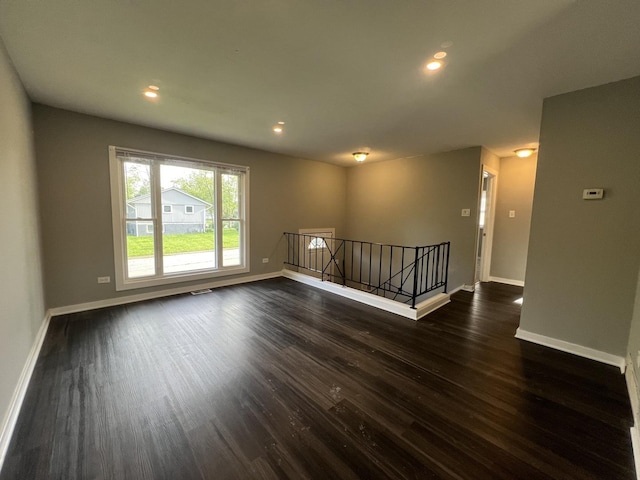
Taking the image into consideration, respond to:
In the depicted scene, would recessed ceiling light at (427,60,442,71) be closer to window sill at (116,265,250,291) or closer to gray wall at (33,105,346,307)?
gray wall at (33,105,346,307)

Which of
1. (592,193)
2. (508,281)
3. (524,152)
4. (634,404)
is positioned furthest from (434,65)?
(508,281)

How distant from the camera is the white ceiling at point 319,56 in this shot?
A: 1.58m

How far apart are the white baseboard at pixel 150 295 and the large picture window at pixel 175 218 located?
0.50ft

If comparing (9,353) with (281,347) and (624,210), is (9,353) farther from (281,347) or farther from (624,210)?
(624,210)

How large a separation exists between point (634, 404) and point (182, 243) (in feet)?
16.9

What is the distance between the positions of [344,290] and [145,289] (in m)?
3.01

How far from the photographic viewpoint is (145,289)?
3.92 metres

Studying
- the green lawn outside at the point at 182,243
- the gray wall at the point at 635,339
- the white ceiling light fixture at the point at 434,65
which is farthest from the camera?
the green lawn outside at the point at 182,243

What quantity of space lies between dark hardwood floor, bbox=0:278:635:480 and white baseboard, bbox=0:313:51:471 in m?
0.05

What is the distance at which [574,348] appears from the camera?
2516mm

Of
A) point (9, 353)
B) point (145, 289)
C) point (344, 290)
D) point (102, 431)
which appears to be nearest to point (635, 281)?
point (344, 290)

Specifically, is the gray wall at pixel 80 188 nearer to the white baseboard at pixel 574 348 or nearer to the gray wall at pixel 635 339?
the white baseboard at pixel 574 348

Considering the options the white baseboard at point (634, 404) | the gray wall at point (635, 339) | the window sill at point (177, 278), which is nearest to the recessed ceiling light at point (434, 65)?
the gray wall at point (635, 339)

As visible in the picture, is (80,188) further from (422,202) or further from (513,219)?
(513,219)
